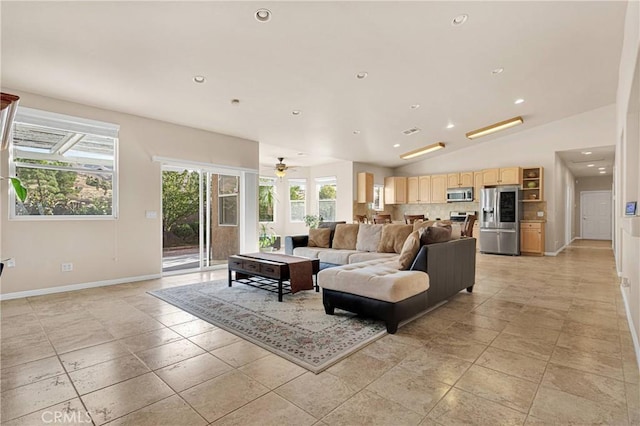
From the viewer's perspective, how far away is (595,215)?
1193 cm

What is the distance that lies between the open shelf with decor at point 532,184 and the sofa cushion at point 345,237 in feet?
17.5

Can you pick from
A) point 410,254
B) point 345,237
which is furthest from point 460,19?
point 345,237

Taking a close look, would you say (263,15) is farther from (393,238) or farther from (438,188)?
(438,188)

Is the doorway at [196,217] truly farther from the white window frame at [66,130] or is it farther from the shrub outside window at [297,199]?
the shrub outside window at [297,199]

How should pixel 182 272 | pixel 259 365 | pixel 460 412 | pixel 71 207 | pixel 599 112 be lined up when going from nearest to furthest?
pixel 460 412 < pixel 259 365 < pixel 71 207 < pixel 182 272 < pixel 599 112

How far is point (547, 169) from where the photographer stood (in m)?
7.88

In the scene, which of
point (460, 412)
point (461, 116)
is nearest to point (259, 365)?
point (460, 412)

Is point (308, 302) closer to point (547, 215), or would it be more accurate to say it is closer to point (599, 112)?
point (547, 215)

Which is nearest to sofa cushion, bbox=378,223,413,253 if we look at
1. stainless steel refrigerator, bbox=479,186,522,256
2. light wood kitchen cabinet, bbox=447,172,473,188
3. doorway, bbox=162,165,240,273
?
doorway, bbox=162,165,240,273

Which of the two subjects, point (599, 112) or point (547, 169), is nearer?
point (599, 112)

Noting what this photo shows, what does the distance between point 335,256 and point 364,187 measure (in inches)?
188

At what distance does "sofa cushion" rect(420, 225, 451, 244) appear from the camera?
3500mm

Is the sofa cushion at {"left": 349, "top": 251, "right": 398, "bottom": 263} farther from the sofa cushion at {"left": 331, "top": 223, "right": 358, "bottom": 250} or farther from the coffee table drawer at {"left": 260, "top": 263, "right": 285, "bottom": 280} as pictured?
the coffee table drawer at {"left": 260, "top": 263, "right": 285, "bottom": 280}

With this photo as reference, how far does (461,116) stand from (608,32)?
2.57 meters
